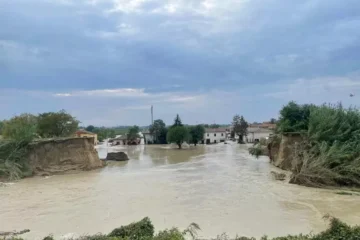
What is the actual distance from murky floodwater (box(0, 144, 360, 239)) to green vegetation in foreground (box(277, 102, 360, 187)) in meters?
1.71

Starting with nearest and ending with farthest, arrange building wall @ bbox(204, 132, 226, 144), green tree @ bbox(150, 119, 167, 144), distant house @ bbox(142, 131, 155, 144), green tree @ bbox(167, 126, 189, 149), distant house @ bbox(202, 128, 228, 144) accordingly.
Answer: green tree @ bbox(167, 126, 189, 149) → green tree @ bbox(150, 119, 167, 144) → distant house @ bbox(142, 131, 155, 144) → distant house @ bbox(202, 128, 228, 144) → building wall @ bbox(204, 132, 226, 144)

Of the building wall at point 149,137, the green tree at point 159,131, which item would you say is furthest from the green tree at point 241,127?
the building wall at point 149,137

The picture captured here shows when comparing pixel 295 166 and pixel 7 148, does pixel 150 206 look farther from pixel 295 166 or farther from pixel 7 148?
pixel 7 148

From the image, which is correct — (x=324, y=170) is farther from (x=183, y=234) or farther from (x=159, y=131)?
(x=159, y=131)

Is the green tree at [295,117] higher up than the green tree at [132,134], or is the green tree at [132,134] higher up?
the green tree at [295,117]

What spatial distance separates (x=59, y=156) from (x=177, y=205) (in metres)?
17.5

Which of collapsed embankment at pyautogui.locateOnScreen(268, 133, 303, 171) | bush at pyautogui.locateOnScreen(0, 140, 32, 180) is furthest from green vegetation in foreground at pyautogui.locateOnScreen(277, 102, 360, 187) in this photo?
bush at pyautogui.locateOnScreen(0, 140, 32, 180)

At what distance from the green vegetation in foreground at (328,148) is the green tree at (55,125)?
2412 centimetres

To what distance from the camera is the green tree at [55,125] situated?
37.0 meters

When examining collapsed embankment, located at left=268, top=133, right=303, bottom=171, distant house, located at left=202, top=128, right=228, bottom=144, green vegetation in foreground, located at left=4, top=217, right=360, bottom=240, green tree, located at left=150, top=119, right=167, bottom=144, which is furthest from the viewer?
distant house, located at left=202, top=128, right=228, bottom=144

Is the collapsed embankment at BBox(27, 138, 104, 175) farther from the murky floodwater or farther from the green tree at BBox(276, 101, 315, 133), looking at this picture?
the green tree at BBox(276, 101, 315, 133)

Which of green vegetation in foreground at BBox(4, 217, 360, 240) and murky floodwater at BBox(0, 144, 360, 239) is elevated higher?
green vegetation in foreground at BBox(4, 217, 360, 240)

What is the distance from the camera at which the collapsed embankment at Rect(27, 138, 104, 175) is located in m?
27.2

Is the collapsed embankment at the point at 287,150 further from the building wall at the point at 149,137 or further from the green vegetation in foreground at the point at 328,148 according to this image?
the building wall at the point at 149,137
